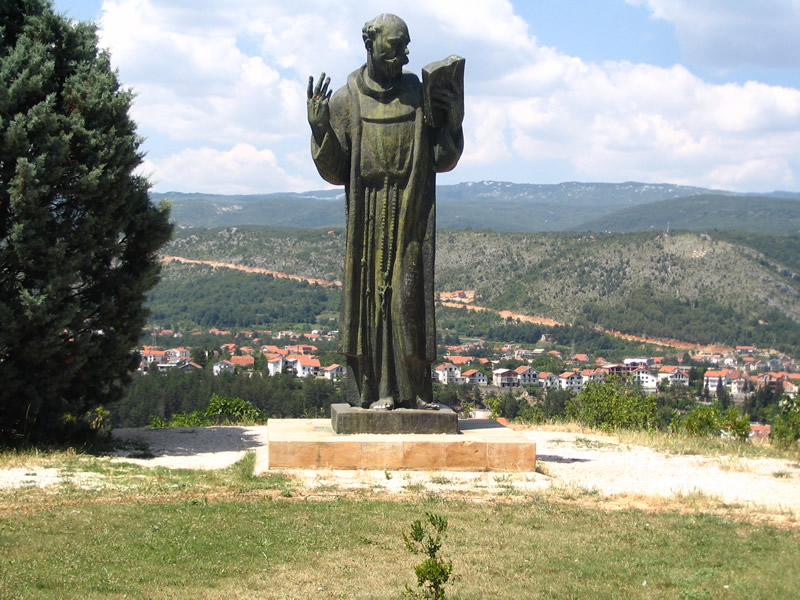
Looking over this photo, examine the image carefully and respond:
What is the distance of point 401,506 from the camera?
770cm

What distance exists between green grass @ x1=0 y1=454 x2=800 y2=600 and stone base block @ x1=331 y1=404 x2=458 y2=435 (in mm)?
1556

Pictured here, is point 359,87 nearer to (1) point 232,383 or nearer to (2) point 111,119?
(2) point 111,119

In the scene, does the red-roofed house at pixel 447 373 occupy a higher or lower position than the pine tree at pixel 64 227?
lower

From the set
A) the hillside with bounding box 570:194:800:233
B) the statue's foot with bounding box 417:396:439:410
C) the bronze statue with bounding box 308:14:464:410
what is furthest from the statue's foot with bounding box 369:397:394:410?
the hillside with bounding box 570:194:800:233

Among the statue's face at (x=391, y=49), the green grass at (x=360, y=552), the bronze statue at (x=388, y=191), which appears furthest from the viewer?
the bronze statue at (x=388, y=191)

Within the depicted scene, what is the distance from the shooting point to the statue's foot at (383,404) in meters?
9.98

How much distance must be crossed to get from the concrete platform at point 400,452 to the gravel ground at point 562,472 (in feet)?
0.49

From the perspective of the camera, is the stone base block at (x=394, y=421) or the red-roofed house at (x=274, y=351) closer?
the stone base block at (x=394, y=421)

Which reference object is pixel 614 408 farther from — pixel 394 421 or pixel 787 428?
pixel 394 421

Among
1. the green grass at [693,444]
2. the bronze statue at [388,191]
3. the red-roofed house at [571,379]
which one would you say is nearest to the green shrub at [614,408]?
the green grass at [693,444]

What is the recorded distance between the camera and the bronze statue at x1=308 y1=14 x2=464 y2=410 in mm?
9805

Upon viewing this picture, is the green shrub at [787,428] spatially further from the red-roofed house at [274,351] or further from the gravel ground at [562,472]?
the red-roofed house at [274,351]

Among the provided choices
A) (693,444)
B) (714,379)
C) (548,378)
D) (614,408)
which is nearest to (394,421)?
(693,444)

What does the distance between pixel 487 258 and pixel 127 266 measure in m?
75.6
